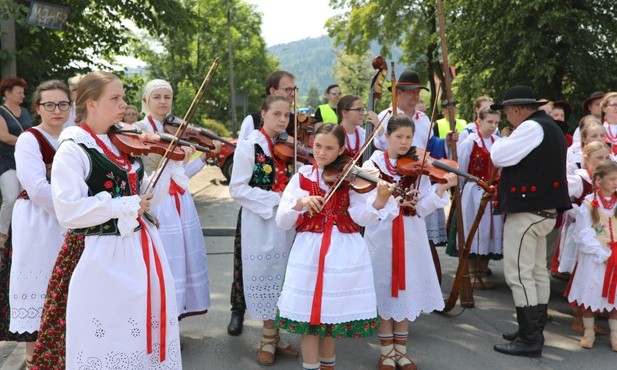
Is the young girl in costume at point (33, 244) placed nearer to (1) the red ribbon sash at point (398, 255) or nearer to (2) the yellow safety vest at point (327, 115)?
(1) the red ribbon sash at point (398, 255)

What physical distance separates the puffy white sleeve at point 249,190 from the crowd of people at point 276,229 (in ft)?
0.03

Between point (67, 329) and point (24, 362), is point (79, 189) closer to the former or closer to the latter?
point (67, 329)

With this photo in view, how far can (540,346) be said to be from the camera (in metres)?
Result: 5.01

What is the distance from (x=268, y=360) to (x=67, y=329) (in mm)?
1903

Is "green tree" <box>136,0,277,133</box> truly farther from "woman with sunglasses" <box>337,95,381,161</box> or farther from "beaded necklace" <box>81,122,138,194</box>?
"beaded necklace" <box>81,122,138,194</box>

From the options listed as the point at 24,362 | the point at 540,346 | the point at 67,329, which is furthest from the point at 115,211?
the point at 540,346

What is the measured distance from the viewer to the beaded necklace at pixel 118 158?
3.24m

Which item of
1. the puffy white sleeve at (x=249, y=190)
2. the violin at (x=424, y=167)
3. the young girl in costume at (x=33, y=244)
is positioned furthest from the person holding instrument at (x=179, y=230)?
the violin at (x=424, y=167)

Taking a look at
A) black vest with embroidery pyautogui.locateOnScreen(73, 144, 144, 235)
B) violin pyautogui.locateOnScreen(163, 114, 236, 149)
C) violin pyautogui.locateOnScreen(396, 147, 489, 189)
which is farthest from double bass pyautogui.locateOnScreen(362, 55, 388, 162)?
black vest with embroidery pyautogui.locateOnScreen(73, 144, 144, 235)

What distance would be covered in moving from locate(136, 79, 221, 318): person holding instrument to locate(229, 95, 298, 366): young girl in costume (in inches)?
11.0

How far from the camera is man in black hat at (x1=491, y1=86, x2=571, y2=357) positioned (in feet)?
15.9

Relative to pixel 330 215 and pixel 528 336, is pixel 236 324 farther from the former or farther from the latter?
pixel 528 336

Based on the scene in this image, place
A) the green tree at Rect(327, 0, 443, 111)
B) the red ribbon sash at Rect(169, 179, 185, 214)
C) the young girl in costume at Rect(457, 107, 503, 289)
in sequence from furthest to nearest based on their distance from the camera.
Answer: the green tree at Rect(327, 0, 443, 111)
the young girl in costume at Rect(457, 107, 503, 289)
the red ribbon sash at Rect(169, 179, 185, 214)

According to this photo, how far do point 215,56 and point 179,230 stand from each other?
4680 cm
